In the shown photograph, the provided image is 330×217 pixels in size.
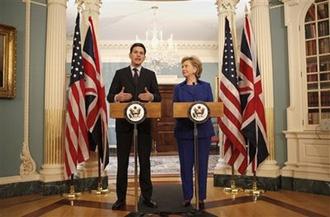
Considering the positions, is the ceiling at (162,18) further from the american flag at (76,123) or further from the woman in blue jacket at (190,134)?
the woman in blue jacket at (190,134)

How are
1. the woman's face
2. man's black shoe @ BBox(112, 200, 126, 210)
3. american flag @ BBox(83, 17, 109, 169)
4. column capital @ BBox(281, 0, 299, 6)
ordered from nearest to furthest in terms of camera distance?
1. the woman's face
2. man's black shoe @ BBox(112, 200, 126, 210)
3. american flag @ BBox(83, 17, 109, 169)
4. column capital @ BBox(281, 0, 299, 6)

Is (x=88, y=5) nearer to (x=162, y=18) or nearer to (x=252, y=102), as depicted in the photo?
(x=252, y=102)

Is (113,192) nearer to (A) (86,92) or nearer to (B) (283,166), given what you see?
(A) (86,92)

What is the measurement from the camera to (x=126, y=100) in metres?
2.95

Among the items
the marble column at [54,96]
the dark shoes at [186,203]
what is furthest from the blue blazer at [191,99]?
the marble column at [54,96]

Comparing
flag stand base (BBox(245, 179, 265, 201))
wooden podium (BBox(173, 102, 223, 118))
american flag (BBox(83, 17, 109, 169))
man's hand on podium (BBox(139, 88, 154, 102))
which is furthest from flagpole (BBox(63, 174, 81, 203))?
flag stand base (BBox(245, 179, 265, 201))

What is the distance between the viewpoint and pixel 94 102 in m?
3.82

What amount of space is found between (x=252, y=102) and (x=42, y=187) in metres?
2.99

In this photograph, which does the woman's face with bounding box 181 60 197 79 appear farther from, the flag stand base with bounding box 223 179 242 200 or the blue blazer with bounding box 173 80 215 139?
the flag stand base with bounding box 223 179 242 200

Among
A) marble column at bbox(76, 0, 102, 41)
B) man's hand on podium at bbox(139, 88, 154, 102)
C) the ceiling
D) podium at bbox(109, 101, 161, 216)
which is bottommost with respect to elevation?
podium at bbox(109, 101, 161, 216)

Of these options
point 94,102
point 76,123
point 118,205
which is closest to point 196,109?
point 118,205

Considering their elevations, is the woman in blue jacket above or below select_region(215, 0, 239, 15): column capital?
below

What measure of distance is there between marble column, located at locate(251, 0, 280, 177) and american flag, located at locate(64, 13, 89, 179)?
244 cm

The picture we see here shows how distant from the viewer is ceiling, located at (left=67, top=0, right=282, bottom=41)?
6.52m
